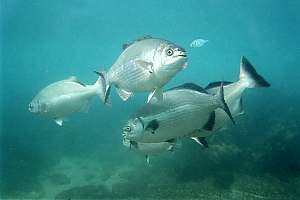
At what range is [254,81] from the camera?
4762 mm

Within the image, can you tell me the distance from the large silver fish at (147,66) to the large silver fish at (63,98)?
92.1 inches

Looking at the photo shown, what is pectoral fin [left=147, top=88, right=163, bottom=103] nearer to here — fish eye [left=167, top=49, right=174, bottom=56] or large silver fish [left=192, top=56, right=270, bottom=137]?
fish eye [left=167, top=49, right=174, bottom=56]

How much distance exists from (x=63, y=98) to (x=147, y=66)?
3496 millimetres

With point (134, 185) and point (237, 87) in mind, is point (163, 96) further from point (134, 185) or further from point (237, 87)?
point (134, 185)

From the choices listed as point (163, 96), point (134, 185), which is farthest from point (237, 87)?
point (134, 185)

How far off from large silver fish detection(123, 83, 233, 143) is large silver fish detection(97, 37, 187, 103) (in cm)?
18

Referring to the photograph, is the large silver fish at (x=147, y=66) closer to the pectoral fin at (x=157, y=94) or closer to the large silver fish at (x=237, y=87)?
the pectoral fin at (x=157, y=94)

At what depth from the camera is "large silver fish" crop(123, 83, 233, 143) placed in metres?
3.73

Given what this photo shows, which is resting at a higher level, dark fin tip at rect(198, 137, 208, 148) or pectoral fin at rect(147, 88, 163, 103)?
pectoral fin at rect(147, 88, 163, 103)

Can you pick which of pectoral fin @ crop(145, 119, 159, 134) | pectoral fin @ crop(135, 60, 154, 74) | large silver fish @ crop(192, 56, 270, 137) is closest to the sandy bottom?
large silver fish @ crop(192, 56, 270, 137)

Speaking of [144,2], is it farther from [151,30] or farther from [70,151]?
[70,151]

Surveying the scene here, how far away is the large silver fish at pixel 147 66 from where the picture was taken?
11.6ft

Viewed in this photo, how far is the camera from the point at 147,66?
3.65m

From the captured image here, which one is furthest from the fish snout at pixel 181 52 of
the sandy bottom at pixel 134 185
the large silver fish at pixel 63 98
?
the sandy bottom at pixel 134 185
